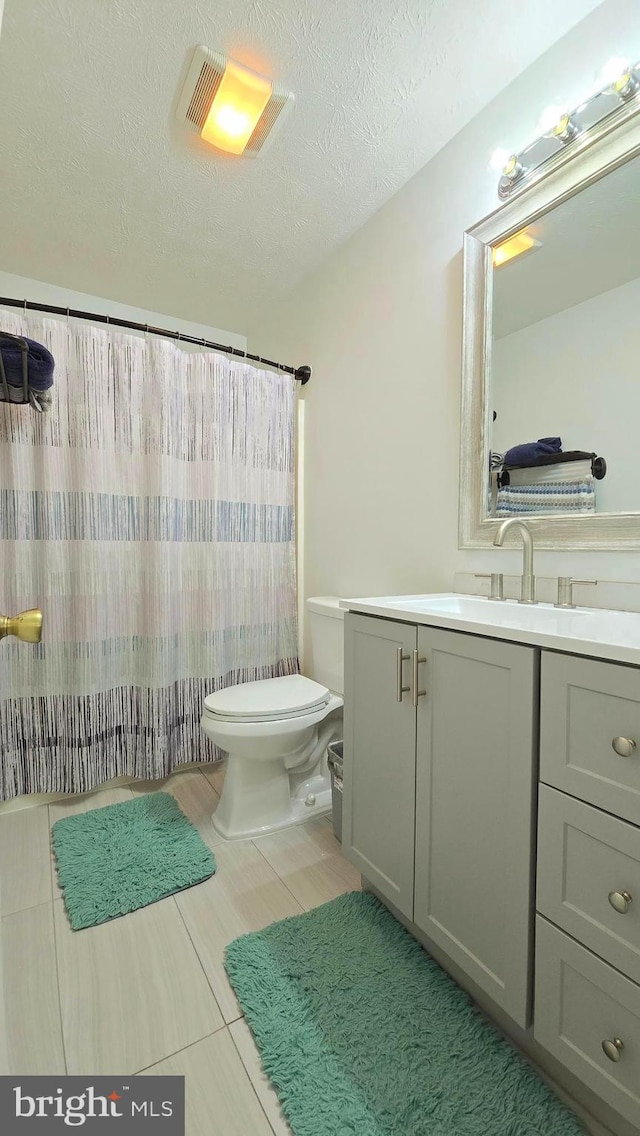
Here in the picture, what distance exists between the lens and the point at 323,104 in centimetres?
138

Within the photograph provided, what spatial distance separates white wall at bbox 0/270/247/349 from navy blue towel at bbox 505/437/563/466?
6.01 feet

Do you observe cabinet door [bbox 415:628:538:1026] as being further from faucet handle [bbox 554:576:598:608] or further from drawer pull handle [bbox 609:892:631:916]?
faucet handle [bbox 554:576:598:608]

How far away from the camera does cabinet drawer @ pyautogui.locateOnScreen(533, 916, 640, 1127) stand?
26.5 inches

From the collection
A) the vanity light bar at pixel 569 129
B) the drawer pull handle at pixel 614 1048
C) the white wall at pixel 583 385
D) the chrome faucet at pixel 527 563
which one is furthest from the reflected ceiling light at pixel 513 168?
the drawer pull handle at pixel 614 1048

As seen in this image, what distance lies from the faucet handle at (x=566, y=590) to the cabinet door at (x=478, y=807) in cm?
42

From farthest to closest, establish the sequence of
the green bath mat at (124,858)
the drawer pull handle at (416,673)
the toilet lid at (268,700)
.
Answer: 1. the toilet lid at (268,700)
2. the green bath mat at (124,858)
3. the drawer pull handle at (416,673)

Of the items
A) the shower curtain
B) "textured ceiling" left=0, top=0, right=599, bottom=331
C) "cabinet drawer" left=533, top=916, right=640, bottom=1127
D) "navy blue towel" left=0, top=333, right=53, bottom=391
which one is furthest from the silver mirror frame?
"navy blue towel" left=0, top=333, right=53, bottom=391

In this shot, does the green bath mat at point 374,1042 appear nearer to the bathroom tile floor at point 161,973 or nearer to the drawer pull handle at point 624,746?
the bathroom tile floor at point 161,973

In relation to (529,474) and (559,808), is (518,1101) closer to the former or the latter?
(559,808)

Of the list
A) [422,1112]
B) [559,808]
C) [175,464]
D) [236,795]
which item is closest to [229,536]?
[175,464]

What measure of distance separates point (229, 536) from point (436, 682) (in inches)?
51.4

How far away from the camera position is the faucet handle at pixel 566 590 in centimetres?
117

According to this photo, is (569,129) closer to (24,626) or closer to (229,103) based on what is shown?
(229,103)

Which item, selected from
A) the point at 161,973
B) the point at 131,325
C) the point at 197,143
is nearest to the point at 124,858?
the point at 161,973
